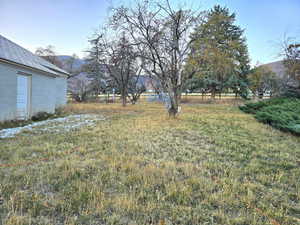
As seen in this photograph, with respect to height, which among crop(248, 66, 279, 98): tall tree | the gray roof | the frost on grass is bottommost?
the frost on grass

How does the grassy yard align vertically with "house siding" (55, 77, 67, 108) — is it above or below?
below

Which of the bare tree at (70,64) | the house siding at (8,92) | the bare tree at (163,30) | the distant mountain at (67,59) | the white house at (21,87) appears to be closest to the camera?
the house siding at (8,92)

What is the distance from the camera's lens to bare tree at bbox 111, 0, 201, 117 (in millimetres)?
7547

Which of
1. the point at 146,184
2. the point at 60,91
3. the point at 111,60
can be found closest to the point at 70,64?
the point at 60,91

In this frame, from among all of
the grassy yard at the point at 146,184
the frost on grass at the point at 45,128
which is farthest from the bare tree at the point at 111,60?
the grassy yard at the point at 146,184

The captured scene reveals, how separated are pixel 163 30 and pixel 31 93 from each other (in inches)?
273

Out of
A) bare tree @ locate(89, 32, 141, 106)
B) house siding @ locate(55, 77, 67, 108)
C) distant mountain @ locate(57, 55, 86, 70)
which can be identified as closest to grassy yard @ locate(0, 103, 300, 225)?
house siding @ locate(55, 77, 67, 108)

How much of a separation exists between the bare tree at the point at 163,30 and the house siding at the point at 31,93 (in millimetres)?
4584

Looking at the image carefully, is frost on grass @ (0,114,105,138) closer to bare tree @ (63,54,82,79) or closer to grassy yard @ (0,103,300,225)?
grassy yard @ (0,103,300,225)

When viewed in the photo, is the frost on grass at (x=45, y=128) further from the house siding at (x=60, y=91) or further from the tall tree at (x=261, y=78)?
the tall tree at (x=261, y=78)

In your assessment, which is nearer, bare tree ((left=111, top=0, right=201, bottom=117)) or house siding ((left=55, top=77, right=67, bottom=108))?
bare tree ((left=111, top=0, right=201, bottom=117))

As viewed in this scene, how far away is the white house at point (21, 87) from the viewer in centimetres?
610

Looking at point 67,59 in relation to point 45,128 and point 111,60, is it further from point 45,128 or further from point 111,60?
point 45,128

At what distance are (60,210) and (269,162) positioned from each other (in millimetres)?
3422
